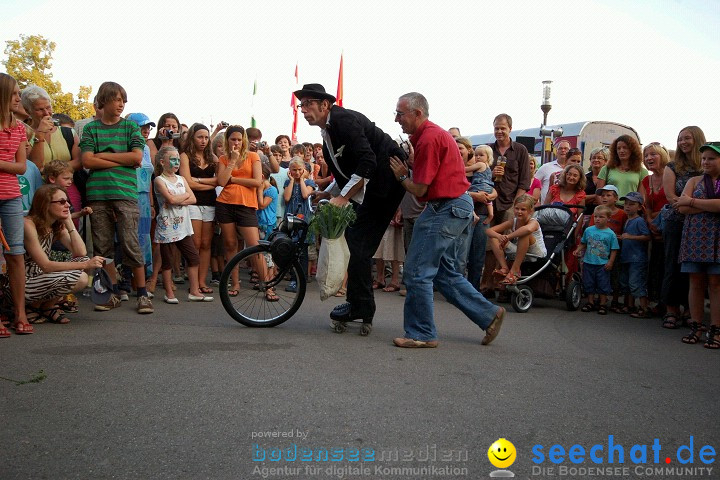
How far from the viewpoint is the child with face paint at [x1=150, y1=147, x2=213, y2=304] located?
7504mm

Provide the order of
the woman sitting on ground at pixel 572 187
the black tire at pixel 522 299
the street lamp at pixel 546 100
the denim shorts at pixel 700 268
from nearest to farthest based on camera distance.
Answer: the denim shorts at pixel 700 268, the black tire at pixel 522 299, the woman sitting on ground at pixel 572 187, the street lamp at pixel 546 100

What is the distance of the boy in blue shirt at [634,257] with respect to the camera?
827 cm

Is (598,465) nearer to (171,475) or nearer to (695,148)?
(171,475)

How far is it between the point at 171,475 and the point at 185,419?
70 centimetres

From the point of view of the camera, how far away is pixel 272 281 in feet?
20.8

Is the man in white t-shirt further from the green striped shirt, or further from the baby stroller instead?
the green striped shirt

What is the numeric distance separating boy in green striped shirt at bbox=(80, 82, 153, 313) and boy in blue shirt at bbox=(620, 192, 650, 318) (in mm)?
5924

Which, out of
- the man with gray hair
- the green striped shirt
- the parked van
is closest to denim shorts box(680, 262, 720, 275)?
the man with gray hair

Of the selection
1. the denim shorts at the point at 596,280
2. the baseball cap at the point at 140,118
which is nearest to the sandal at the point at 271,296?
the baseball cap at the point at 140,118

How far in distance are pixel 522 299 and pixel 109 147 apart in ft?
17.2

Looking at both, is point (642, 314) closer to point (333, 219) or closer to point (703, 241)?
point (703, 241)

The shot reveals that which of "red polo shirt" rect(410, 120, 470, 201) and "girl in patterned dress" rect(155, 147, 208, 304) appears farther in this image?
"girl in patterned dress" rect(155, 147, 208, 304)

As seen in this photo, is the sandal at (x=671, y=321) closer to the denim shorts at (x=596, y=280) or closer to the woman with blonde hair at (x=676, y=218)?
the woman with blonde hair at (x=676, y=218)

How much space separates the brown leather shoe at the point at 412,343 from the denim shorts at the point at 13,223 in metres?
3.38
